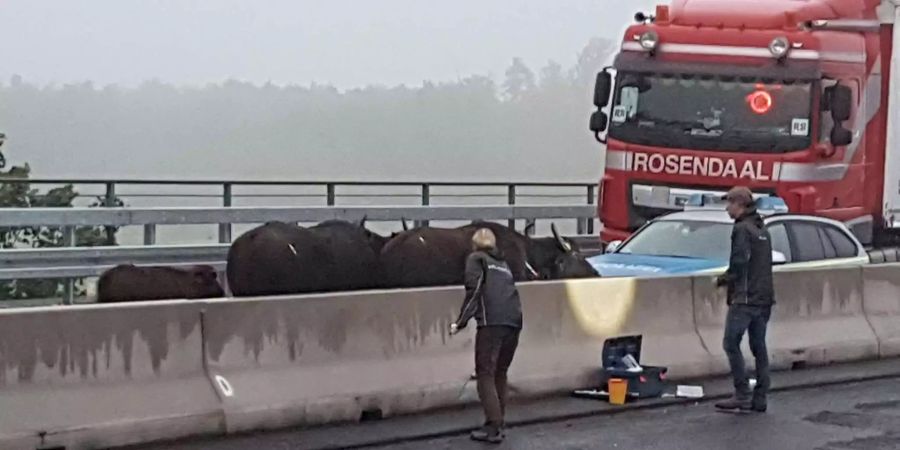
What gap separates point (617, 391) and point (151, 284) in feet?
12.7

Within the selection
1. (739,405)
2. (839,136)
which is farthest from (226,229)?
(739,405)

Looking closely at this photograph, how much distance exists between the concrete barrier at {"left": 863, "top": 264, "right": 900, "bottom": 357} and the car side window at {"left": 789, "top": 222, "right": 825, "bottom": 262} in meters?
0.56

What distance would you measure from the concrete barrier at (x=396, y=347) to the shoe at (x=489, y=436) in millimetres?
1013

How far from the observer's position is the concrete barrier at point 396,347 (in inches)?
429

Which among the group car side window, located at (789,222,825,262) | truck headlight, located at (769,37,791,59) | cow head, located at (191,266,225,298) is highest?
truck headlight, located at (769,37,791,59)

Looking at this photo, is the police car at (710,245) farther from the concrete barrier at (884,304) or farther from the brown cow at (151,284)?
the brown cow at (151,284)

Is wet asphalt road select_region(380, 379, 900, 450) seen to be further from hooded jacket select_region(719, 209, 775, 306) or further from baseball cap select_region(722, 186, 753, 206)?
baseball cap select_region(722, 186, 753, 206)

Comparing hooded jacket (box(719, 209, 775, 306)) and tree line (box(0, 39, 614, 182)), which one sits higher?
tree line (box(0, 39, 614, 182))

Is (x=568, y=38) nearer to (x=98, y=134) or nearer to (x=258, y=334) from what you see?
(x=98, y=134)

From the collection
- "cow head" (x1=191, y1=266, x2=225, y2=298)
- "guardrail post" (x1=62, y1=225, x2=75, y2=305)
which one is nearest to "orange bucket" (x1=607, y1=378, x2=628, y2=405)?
"cow head" (x1=191, y1=266, x2=225, y2=298)

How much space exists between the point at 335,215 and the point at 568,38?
587 cm

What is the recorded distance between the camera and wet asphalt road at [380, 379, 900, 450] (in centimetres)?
1088

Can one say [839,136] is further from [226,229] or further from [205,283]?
[205,283]

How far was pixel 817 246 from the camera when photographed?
1644 cm
